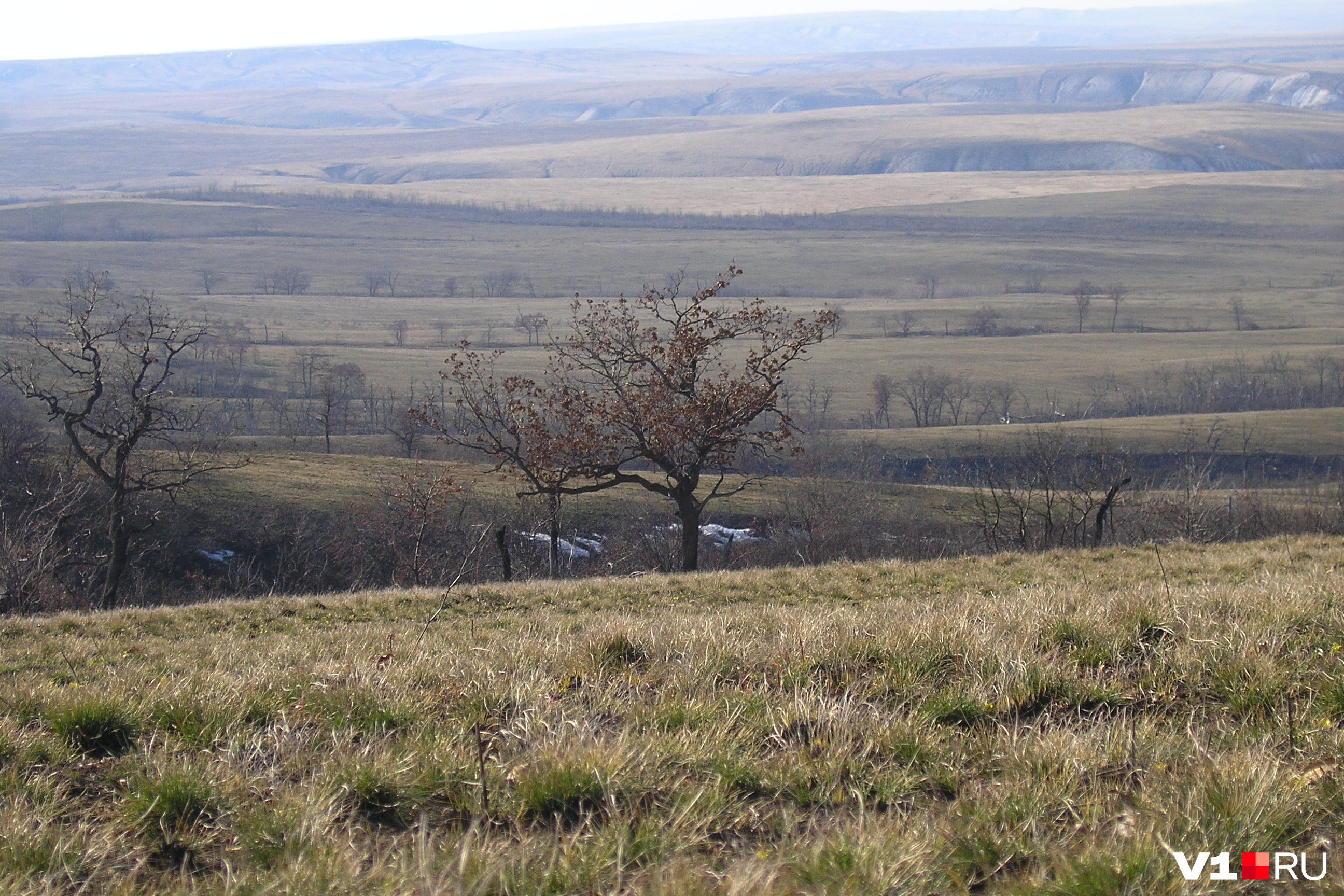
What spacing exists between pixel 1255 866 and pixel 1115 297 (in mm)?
190976

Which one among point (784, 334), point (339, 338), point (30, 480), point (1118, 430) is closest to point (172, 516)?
point (30, 480)

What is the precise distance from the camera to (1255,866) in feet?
10.5

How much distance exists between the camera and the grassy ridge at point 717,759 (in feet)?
10.7

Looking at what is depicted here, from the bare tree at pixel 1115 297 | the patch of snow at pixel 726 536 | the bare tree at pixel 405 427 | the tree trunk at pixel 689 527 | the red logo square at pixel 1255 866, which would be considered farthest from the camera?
the bare tree at pixel 1115 297

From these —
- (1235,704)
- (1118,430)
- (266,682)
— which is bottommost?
(1118,430)

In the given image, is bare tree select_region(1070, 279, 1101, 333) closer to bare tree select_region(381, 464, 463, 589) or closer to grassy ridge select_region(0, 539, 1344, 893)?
bare tree select_region(381, 464, 463, 589)

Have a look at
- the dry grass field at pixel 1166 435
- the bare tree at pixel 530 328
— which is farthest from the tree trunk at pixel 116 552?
the bare tree at pixel 530 328

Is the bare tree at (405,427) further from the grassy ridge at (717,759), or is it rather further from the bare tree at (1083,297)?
the bare tree at (1083,297)

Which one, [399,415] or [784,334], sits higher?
[784,334]

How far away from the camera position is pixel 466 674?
5520 mm

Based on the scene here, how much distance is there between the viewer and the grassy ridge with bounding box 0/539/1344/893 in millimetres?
3275

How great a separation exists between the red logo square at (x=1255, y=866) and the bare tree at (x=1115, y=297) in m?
168

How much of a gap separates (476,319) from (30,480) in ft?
429

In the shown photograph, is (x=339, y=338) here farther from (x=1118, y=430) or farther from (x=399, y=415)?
(x=1118, y=430)
